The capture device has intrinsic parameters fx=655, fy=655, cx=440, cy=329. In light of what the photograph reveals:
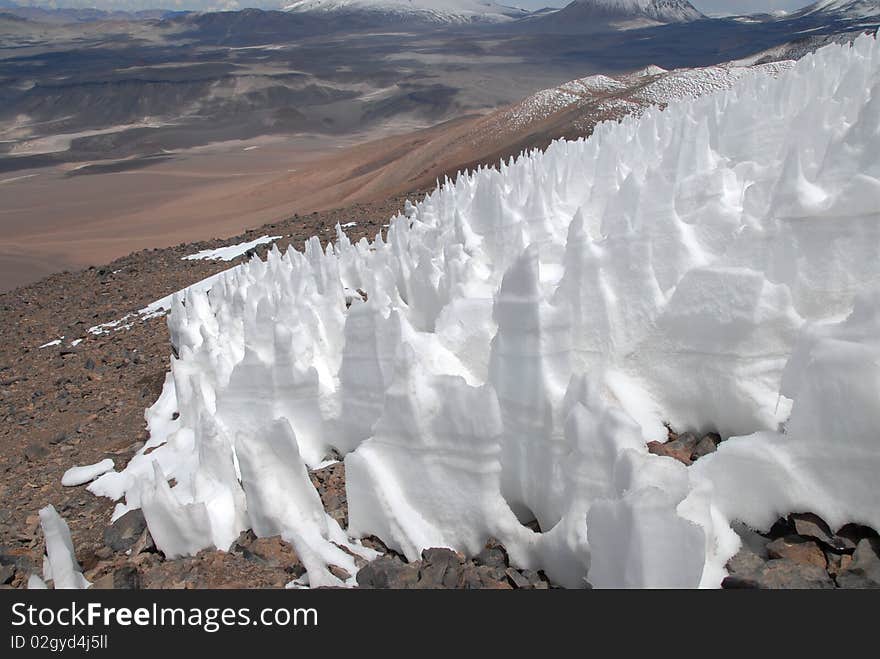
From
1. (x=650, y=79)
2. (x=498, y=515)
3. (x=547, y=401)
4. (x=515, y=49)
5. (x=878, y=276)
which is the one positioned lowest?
(x=498, y=515)

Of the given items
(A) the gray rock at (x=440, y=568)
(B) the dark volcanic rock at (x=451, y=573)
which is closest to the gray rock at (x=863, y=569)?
(B) the dark volcanic rock at (x=451, y=573)

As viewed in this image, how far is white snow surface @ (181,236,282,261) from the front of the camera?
1373cm

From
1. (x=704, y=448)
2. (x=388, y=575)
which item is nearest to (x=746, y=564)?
(x=704, y=448)

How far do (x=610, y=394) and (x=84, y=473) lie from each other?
4.26 metres

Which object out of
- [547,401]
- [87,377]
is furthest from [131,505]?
[87,377]

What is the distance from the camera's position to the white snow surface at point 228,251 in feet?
45.0

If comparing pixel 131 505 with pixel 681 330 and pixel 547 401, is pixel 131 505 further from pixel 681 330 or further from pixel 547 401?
pixel 681 330

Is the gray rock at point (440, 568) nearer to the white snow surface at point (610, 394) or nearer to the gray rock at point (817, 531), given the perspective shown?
the white snow surface at point (610, 394)

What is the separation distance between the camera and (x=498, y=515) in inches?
123

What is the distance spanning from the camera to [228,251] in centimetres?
1423

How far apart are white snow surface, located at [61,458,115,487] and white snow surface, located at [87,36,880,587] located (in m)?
0.24

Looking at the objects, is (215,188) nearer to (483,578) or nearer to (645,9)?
(483,578)

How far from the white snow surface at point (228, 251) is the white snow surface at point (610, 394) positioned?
912 cm

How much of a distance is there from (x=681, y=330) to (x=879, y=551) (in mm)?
1284
